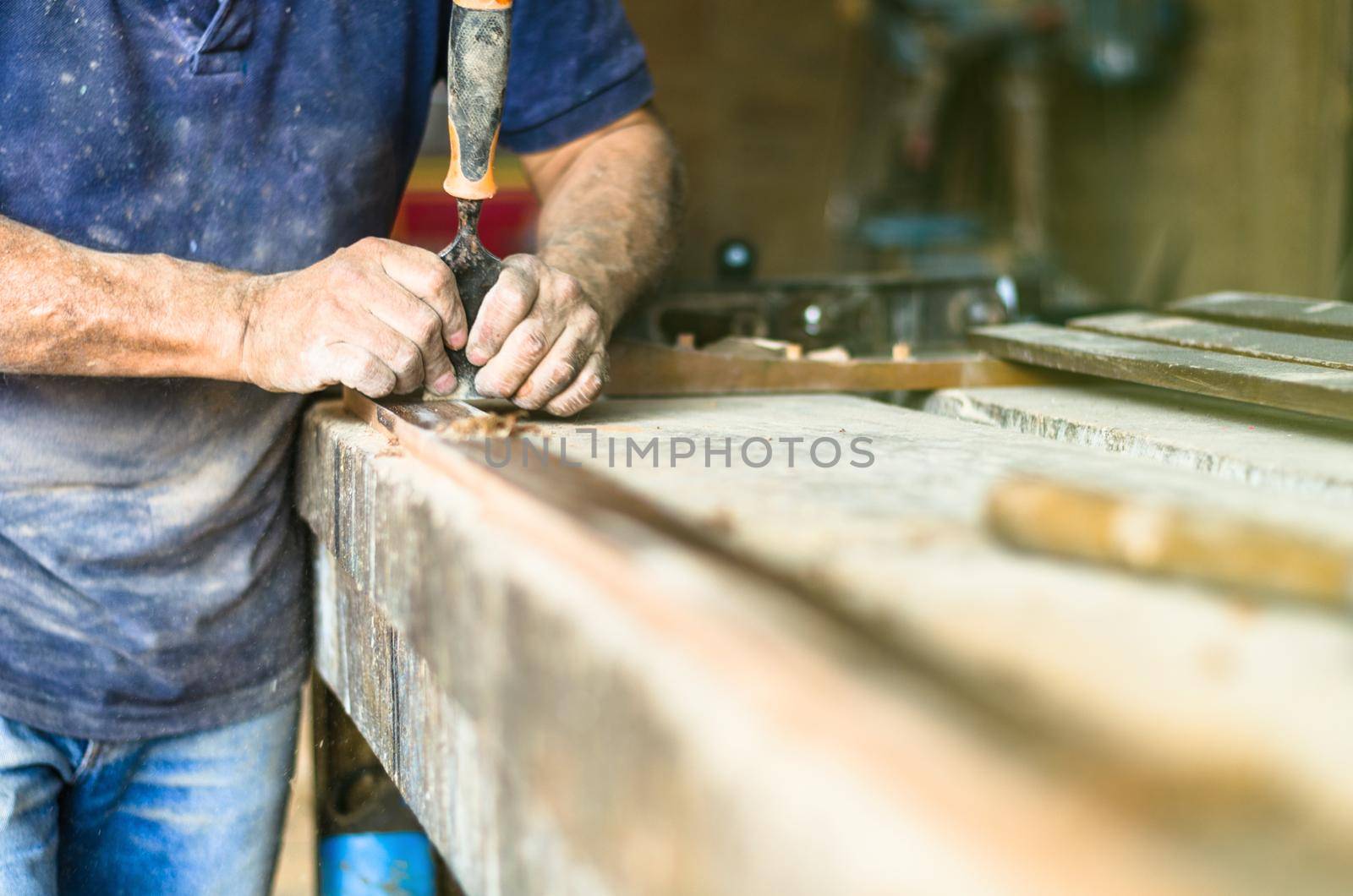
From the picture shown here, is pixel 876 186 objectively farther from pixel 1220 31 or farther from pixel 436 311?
pixel 436 311

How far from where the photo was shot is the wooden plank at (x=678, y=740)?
0.34m

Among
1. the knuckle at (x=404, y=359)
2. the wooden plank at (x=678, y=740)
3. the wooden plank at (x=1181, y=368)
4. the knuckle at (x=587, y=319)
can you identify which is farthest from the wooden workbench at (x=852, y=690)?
the knuckle at (x=587, y=319)

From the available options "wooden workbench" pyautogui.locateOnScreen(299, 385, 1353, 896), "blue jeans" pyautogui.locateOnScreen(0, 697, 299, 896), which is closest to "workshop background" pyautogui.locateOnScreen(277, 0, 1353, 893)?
"blue jeans" pyautogui.locateOnScreen(0, 697, 299, 896)

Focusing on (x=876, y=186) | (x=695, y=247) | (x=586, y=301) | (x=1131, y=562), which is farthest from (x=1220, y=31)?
(x=1131, y=562)

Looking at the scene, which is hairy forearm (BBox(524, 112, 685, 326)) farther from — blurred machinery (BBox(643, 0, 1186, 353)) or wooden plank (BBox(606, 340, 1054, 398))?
blurred machinery (BBox(643, 0, 1186, 353))

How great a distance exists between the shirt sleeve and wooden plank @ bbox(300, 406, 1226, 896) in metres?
0.97

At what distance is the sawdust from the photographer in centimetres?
95

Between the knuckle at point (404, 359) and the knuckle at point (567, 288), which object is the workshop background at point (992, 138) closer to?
the knuckle at point (567, 288)

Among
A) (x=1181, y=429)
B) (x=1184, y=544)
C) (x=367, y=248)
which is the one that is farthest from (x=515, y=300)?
(x=1184, y=544)

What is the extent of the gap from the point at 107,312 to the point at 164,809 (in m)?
0.70

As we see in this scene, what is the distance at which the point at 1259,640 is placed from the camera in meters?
0.47

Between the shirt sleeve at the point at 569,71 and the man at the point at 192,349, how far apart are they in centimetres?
15

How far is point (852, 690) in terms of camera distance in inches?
15.5

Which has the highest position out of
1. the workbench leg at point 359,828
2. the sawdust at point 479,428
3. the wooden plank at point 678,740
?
the sawdust at point 479,428
